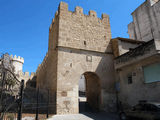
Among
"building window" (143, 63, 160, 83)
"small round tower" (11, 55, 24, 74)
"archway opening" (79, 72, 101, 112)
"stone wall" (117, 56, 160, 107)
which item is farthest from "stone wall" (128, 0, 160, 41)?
"small round tower" (11, 55, 24, 74)

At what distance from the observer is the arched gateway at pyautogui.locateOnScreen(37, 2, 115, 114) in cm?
1047

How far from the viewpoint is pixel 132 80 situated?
10531mm

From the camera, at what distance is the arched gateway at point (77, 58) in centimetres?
1047

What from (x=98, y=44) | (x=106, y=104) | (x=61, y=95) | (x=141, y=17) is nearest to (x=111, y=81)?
(x=106, y=104)

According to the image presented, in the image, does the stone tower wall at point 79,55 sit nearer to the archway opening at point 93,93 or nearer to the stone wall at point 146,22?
the archway opening at point 93,93

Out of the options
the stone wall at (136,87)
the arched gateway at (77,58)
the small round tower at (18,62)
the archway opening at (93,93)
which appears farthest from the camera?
the small round tower at (18,62)

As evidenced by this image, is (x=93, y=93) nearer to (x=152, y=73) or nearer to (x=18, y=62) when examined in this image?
(x=152, y=73)

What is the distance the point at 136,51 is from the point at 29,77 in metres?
20.3

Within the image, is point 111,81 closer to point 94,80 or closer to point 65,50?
point 94,80

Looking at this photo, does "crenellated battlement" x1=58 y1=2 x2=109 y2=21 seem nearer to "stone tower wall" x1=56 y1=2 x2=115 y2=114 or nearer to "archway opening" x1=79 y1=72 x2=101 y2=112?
"stone tower wall" x1=56 y1=2 x2=115 y2=114

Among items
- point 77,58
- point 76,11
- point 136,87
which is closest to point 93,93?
point 77,58

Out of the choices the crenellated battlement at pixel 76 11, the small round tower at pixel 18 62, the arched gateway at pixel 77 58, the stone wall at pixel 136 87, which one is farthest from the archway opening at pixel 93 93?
the small round tower at pixel 18 62

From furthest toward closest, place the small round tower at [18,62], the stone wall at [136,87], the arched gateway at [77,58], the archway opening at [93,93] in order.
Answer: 1. the small round tower at [18,62]
2. the archway opening at [93,93]
3. the arched gateway at [77,58]
4. the stone wall at [136,87]

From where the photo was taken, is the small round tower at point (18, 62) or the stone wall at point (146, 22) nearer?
the stone wall at point (146, 22)
